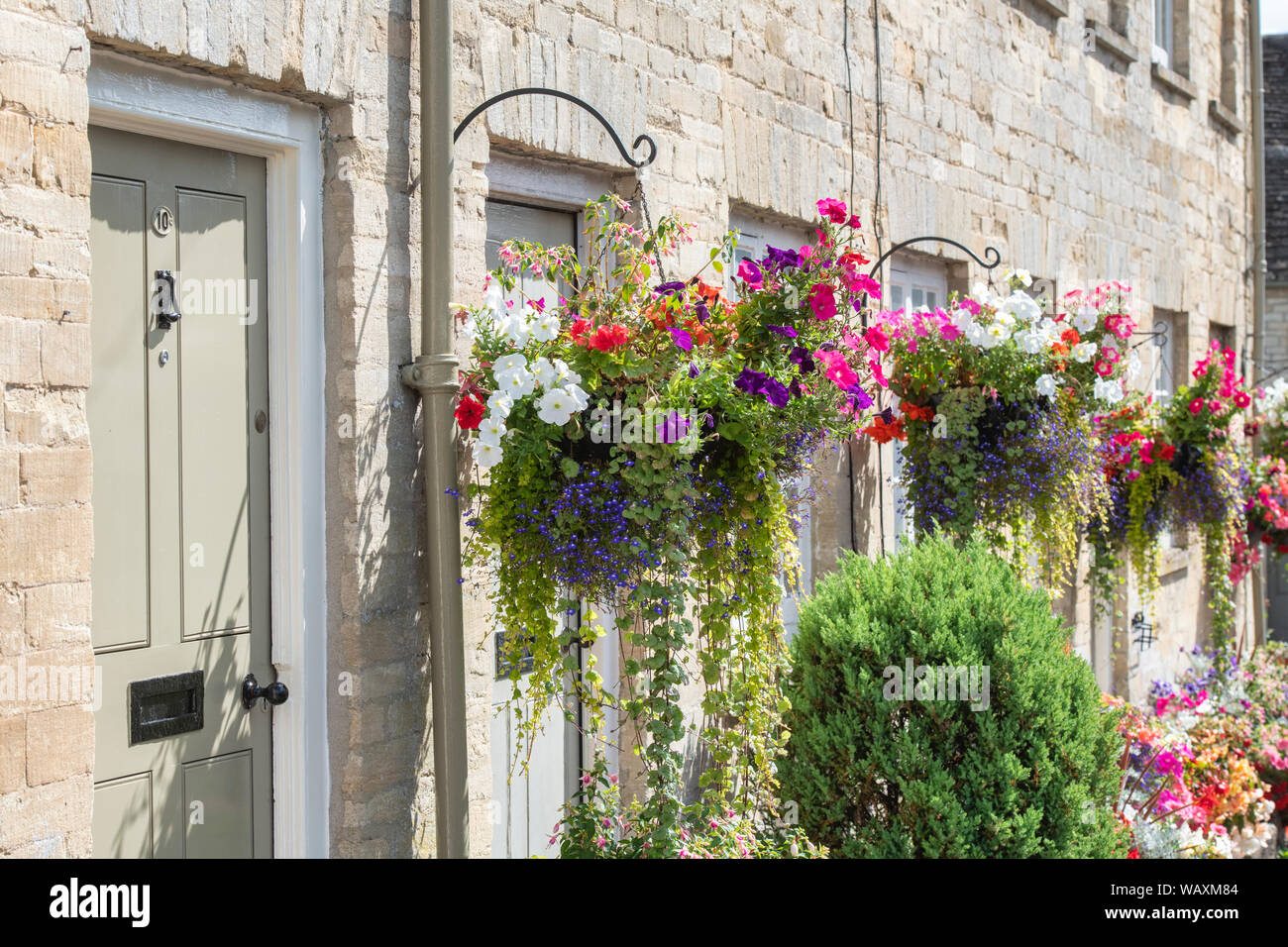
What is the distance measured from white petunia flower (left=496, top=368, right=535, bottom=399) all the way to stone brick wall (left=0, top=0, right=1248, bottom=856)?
46cm

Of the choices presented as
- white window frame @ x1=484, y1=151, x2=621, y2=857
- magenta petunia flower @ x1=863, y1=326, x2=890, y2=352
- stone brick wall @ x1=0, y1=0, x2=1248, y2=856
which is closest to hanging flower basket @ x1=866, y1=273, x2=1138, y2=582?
stone brick wall @ x1=0, y1=0, x2=1248, y2=856

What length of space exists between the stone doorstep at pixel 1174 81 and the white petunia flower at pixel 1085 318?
464cm

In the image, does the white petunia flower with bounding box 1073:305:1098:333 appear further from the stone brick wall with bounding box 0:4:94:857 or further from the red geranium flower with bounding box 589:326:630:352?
the stone brick wall with bounding box 0:4:94:857

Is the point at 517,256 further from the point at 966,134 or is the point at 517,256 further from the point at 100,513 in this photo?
the point at 966,134

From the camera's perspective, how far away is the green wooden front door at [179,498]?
3.27m

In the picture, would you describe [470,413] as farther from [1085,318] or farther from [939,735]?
[1085,318]

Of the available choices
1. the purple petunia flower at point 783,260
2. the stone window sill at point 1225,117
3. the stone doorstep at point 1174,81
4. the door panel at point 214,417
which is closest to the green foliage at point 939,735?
the purple petunia flower at point 783,260

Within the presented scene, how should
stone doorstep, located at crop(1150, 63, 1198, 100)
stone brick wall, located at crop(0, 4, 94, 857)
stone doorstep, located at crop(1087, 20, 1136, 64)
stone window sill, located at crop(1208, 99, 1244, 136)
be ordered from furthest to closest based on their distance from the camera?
1. stone window sill, located at crop(1208, 99, 1244, 136)
2. stone doorstep, located at crop(1150, 63, 1198, 100)
3. stone doorstep, located at crop(1087, 20, 1136, 64)
4. stone brick wall, located at crop(0, 4, 94, 857)

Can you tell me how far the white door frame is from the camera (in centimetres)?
364

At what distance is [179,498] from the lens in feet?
11.2

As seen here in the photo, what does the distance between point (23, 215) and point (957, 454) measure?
4.06 meters

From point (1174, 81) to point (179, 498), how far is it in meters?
9.27

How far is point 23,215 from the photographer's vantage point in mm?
2900
